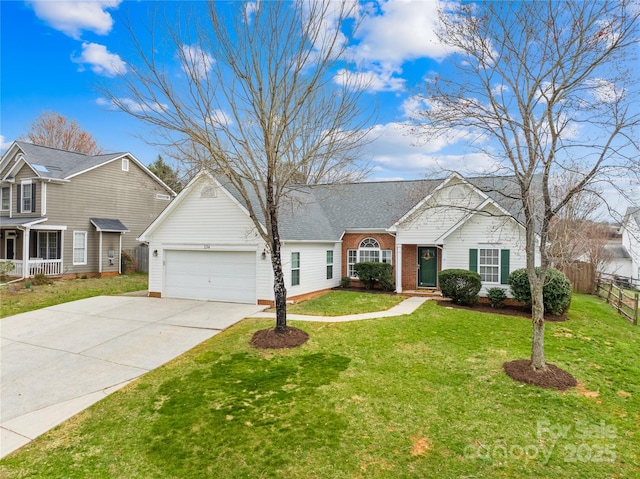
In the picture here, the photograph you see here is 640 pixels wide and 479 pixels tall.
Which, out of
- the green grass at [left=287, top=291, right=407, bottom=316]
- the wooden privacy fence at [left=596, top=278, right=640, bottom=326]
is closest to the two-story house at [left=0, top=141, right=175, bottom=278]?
the green grass at [left=287, top=291, right=407, bottom=316]

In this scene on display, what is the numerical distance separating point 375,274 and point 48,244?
1859 cm

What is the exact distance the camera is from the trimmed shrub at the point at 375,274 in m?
16.6

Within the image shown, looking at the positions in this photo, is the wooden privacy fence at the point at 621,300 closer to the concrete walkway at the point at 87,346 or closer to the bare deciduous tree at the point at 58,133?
the concrete walkway at the point at 87,346

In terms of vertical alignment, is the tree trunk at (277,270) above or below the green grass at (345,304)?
above

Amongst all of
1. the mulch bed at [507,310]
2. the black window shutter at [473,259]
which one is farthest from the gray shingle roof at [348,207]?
the mulch bed at [507,310]

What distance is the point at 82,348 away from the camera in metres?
9.16

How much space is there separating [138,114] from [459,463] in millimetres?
9545

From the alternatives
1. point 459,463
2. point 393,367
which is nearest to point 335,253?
point 393,367

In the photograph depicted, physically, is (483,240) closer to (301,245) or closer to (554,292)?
(554,292)

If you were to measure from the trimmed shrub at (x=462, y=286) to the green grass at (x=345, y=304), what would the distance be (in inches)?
75.2

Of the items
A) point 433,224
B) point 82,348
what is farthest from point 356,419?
point 433,224

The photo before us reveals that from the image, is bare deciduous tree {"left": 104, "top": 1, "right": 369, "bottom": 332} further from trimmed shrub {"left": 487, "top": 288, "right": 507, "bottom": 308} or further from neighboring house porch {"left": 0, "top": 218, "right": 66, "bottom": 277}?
neighboring house porch {"left": 0, "top": 218, "right": 66, "bottom": 277}

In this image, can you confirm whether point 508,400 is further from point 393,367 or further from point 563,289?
point 563,289

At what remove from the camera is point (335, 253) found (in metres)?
17.9
